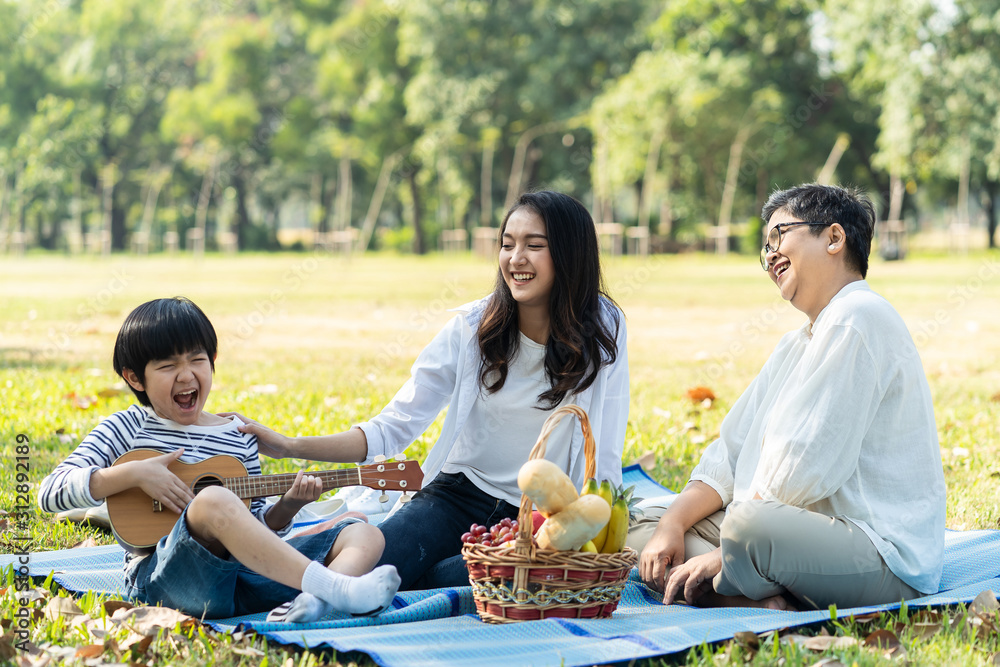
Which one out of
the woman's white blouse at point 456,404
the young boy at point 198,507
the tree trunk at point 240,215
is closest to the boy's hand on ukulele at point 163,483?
the young boy at point 198,507

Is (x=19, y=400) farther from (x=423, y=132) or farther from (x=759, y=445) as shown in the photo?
(x=423, y=132)

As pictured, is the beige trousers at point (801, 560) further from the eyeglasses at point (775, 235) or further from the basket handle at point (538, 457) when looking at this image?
the eyeglasses at point (775, 235)

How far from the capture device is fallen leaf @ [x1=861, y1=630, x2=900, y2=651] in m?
2.71

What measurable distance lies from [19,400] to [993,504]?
6.15m

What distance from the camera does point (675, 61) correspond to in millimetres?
34031

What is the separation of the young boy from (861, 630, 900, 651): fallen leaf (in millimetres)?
1376

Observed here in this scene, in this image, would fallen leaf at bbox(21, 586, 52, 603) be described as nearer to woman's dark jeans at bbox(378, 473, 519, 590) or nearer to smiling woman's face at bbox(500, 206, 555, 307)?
woman's dark jeans at bbox(378, 473, 519, 590)

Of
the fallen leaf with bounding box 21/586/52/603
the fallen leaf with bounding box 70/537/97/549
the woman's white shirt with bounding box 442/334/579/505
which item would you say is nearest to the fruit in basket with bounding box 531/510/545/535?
the woman's white shirt with bounding box 442/334/579/505

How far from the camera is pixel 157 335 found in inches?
129

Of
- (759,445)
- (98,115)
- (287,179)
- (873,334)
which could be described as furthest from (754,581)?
(287,179)

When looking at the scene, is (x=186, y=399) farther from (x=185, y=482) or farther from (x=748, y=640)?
(x=748, y=640)

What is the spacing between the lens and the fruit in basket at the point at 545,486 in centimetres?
270

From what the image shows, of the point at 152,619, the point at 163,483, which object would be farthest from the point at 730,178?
the point at 152,619

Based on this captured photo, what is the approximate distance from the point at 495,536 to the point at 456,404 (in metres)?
0.74
